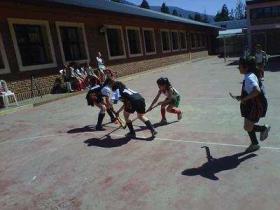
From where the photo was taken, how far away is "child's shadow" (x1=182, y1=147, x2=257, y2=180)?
14.8ft

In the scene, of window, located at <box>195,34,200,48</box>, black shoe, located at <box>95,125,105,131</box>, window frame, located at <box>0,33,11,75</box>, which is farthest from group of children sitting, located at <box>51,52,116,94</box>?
window, located at <box>195,34,200,48</box>

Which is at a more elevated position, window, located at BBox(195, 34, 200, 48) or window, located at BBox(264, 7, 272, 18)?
window, located at BBox(264, 7, 272, 18)

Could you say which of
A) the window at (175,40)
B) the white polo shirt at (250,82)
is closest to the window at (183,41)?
the window at (175,40)

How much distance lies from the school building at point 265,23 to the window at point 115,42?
20.3m

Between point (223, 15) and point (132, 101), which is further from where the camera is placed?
point (223, 15)

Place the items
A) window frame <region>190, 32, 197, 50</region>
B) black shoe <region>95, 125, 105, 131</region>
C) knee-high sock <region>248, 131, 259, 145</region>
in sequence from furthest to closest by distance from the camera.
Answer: window frame <region>190, 32, 197, 50</region> → black shoe <region>95, 125, 105, 131</region> → knee-high sock <region>248, 131, 259, 145</region>

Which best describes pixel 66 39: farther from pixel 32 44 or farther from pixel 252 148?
pixel 252 148

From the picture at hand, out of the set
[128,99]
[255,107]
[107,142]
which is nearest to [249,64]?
[255,107]

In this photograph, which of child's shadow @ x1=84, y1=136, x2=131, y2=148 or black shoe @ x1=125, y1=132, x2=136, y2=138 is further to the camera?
black shoe @ x1=125, y1=132, x2=136, y2=138

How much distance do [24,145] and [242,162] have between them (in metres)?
4.45

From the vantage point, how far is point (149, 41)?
24.5m

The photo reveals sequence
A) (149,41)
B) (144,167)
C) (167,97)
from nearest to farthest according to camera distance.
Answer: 1. (144,167)
2. (167,97)
3. (149,41)

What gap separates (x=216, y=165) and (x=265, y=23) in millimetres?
33911

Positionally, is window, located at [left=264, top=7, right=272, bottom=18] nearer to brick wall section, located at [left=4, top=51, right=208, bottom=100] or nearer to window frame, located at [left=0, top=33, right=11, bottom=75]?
brick wall section, located at [left=4, top=51, right=208, bottom=100]
